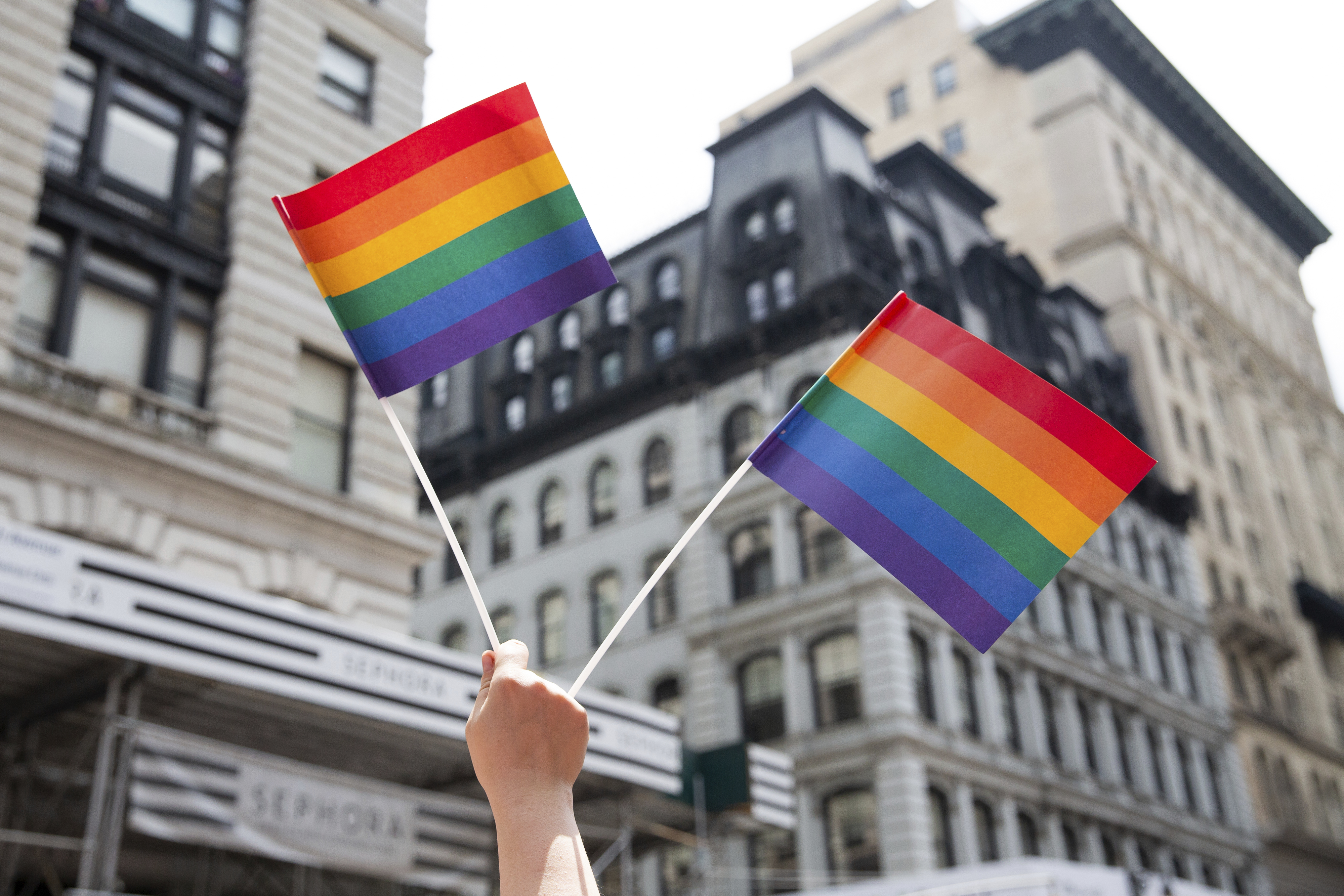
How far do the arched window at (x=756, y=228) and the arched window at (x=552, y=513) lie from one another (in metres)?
10.0

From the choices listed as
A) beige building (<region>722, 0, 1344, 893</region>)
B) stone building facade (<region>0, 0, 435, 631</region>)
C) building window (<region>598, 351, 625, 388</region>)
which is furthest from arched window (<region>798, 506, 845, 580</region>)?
beige building (<region>722, 0, 1344, 893</region>)

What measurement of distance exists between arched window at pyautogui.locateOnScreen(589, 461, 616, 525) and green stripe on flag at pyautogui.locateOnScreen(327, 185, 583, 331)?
3445 centimetres

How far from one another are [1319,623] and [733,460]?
34.3m

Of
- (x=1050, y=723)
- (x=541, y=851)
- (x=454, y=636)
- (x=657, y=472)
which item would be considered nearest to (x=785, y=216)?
(x=657, y=472)

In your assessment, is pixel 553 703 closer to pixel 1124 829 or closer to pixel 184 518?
pixel 184 518

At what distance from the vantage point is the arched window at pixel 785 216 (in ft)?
126

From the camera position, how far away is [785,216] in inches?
1545

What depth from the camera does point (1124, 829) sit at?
38.5 metres

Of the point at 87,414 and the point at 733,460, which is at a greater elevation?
the point at 733,460

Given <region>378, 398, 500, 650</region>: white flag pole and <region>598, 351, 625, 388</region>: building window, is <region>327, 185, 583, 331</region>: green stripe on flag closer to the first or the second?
<region>378, 398, 500, 650</region>: white flag pole

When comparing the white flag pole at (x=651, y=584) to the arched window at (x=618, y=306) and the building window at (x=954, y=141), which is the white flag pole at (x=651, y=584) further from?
the building window at (x=954, y=141)

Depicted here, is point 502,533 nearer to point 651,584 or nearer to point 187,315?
point 187,315

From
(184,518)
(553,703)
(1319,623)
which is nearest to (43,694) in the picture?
(184,518)

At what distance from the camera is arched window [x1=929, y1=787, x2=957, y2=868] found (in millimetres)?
31094
